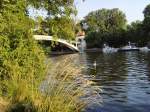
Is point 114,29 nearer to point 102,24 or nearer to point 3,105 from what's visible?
point 102,24

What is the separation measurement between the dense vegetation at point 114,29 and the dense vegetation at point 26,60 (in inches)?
3946

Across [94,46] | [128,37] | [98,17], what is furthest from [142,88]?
[98,17]

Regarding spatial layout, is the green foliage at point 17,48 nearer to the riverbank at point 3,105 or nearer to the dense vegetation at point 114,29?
the riverbank at point 3,105

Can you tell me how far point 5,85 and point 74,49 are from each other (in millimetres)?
100590

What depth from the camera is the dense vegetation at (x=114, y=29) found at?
380 feet

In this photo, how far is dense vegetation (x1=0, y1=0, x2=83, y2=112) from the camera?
994 cm

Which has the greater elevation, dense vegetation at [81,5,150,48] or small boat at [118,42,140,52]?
dense vegetation at [81,5,150,48]

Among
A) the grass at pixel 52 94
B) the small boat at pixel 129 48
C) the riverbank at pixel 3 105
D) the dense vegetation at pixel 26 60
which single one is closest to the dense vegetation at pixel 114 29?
the small boat at pixel 129 48

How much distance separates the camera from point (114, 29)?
5153 inches

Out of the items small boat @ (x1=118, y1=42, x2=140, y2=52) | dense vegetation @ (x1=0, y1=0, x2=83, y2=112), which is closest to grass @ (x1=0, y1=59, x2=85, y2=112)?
dense vegetation @ (x1=0, y1=0, x2=83, y2=112)

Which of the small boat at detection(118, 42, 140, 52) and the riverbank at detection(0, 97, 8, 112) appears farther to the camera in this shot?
the small boat at detection(118, 42, 140, 52)

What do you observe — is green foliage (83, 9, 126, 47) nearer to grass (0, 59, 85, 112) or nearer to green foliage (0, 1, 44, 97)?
green foliage (0, 1, 44, 97)

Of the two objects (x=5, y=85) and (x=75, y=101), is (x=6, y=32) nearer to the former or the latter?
(x=5, y=85)

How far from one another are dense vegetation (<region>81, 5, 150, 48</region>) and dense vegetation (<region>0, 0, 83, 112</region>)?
100m
